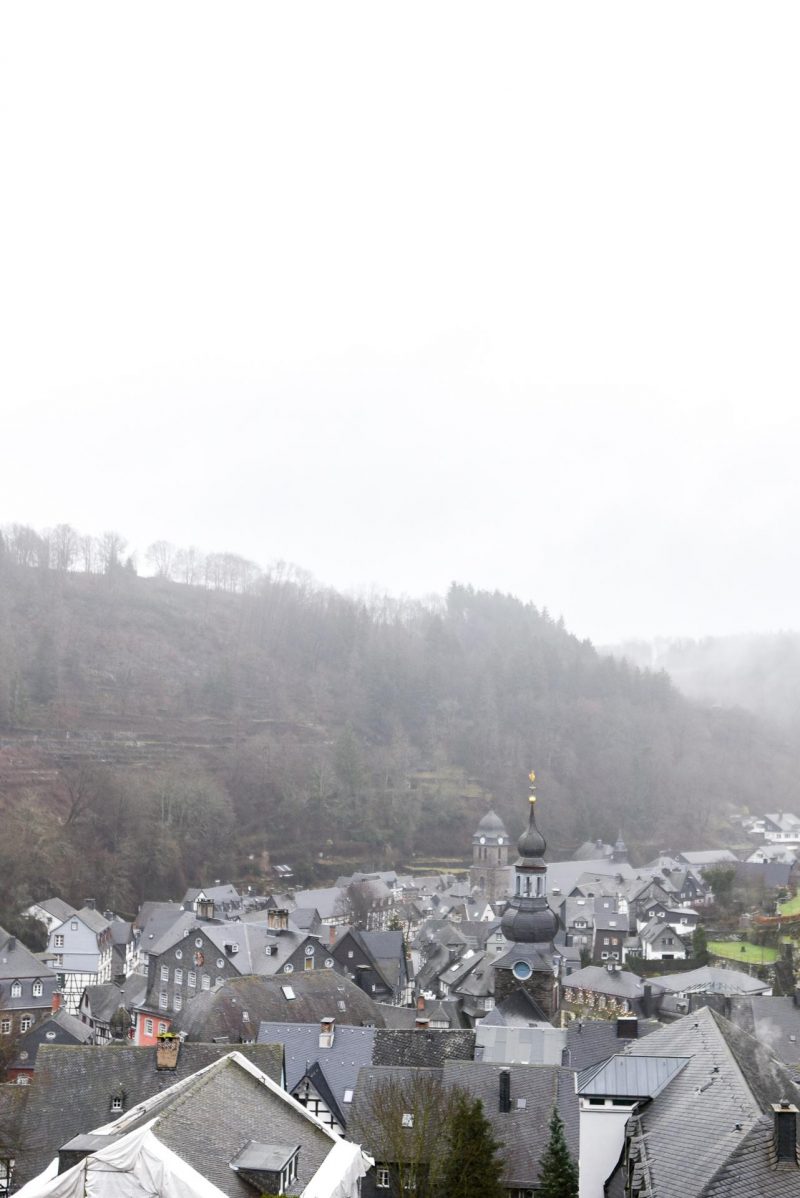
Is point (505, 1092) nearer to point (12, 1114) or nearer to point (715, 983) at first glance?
point (12, 1114)

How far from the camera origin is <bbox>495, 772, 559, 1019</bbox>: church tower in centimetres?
3744

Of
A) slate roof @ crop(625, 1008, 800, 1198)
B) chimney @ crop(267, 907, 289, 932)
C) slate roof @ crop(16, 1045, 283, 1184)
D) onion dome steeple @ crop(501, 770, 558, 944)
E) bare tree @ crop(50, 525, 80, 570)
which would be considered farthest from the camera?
bare tree @ crop(50, 525, 80, 570)

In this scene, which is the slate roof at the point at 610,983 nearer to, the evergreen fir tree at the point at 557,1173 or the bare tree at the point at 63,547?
the evergreen fir tree at the point at 557,1173

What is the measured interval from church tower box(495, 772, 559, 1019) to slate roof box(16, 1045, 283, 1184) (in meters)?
16.3

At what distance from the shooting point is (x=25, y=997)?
4553 centimetres

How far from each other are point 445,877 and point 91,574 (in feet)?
190

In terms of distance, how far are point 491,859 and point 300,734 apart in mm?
23364

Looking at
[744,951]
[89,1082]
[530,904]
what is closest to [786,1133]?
[89,1082]

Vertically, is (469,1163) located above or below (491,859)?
above

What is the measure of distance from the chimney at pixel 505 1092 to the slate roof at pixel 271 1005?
10.6 m

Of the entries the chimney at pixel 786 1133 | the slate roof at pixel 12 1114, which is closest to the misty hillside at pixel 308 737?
the slate roof at pixel 12 1114

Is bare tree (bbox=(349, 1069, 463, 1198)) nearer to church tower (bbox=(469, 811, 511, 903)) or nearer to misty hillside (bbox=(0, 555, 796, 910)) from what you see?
misty hillside (bbox=(0, 555, 796, 910))

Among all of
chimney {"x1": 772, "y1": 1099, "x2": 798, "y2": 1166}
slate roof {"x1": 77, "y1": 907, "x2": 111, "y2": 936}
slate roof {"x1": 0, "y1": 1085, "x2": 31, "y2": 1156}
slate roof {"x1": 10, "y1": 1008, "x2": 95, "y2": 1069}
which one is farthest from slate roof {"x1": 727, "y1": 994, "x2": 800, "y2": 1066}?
slate roof {"x1": 77, "y1": 907, "x2": 111, "y2": 936}

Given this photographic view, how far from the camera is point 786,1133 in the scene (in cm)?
1172
